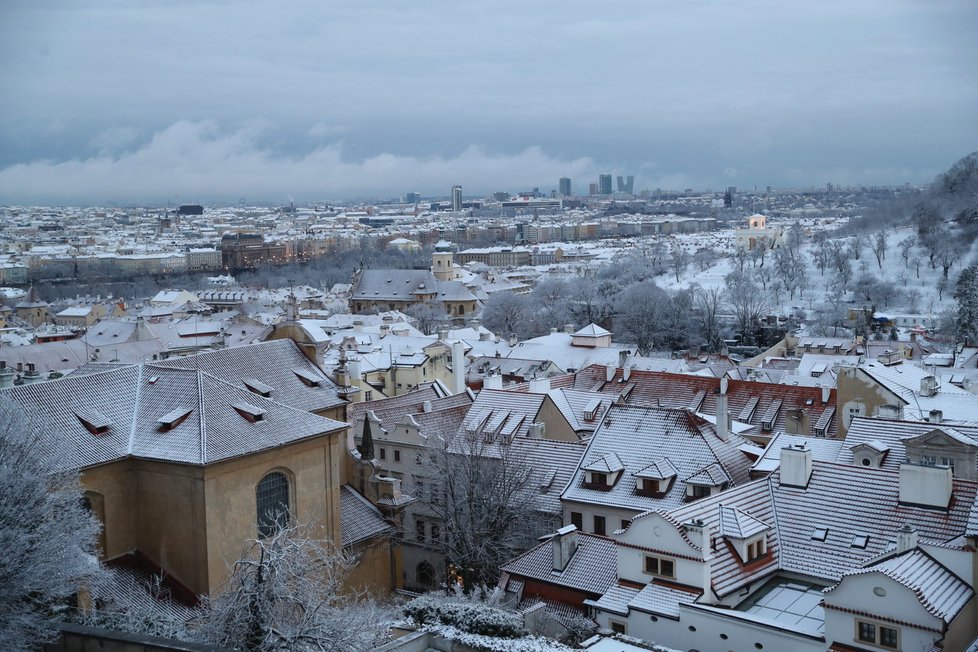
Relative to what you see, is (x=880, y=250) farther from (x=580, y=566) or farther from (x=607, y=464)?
(x=580, y=566)

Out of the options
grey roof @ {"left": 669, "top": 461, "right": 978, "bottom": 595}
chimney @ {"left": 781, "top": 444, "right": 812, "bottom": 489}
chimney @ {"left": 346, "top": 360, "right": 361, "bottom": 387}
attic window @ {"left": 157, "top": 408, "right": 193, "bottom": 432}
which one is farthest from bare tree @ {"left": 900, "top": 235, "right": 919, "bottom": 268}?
attic window @ {"left": 157, "top": 408, "right": 193, "bottom": 432}

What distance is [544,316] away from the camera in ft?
369

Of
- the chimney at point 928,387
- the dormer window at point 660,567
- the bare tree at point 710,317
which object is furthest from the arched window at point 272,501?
the bare tree at point 710,317

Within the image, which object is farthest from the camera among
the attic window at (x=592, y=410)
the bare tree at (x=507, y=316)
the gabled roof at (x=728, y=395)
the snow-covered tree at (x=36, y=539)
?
the bare tree at (x=507, y=316)

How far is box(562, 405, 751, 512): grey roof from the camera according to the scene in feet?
103

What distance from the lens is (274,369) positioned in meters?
31.6

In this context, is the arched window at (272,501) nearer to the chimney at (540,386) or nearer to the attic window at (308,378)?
the attic window at (308,378)

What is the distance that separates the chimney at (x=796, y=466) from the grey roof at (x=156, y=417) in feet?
39.8

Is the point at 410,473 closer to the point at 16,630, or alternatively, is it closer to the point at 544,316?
the point at 16,630

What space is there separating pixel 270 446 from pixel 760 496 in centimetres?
1268

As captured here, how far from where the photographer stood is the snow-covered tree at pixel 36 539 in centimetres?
1903

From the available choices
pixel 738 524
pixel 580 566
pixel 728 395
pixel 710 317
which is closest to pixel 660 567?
pixel 738 524

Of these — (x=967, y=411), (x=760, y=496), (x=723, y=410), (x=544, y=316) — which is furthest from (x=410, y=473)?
(x=544, y=316)

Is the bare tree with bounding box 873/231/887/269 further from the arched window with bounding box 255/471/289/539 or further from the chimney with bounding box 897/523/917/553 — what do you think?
the arched window with bounding box 255/471/289/539
